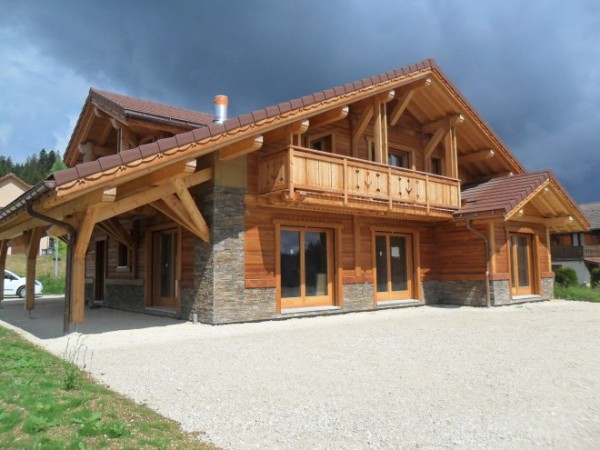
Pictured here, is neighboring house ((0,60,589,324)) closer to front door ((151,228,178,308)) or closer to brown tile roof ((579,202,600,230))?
front door ((151,228,178,308))

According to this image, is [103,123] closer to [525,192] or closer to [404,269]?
[404,269]

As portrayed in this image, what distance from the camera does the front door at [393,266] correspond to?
13.9 m

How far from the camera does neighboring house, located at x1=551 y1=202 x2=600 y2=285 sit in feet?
121

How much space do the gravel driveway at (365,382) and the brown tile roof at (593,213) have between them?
3697cm

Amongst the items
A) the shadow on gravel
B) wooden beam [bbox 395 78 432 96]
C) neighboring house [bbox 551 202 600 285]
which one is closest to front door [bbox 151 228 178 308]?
the shadow on gravel

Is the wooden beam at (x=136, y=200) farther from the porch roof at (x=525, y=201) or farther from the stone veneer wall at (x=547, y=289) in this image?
the stone veneer wall at (x=547, y=289)

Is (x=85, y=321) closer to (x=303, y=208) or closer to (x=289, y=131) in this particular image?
(x=303, y=208)

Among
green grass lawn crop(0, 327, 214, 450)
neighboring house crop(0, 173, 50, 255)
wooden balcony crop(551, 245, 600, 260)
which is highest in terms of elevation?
neighboring house crop(0, 173, 50, 255)

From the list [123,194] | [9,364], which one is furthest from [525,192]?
[9,364]

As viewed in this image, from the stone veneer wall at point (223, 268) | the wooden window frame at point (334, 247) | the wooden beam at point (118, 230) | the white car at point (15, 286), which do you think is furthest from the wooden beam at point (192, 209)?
the white car at point (15, 286)

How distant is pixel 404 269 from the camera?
1466 centimetres

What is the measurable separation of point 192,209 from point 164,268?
348 centimetres

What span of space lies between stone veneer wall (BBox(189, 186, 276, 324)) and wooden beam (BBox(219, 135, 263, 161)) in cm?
76

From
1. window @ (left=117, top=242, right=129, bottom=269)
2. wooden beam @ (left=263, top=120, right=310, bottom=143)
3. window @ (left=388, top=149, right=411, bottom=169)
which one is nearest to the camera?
wooden beam @ (left=263, top=120, right=310, bottom=143)
